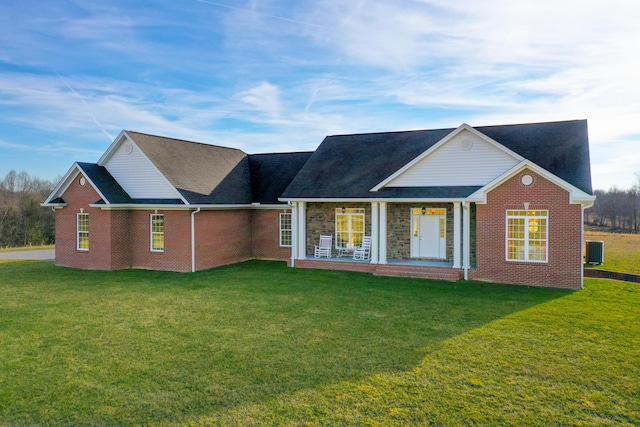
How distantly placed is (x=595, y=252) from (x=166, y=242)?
19.2 meters

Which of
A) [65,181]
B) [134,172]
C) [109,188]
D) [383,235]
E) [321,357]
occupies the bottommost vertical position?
[321,357]

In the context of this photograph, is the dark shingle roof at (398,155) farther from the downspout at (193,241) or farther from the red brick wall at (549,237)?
the downspout at (193,241)

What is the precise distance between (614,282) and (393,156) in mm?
9826

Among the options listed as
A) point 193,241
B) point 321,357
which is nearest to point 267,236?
point 193,241

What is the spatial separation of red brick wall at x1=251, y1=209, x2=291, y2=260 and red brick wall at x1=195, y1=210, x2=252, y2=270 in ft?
1.16

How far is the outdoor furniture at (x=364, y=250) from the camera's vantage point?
18.3 metres

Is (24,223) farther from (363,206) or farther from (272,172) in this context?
(363,206)

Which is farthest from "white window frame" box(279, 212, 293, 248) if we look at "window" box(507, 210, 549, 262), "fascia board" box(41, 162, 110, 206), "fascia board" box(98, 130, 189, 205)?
"window" box(507, 210, 549, 262)

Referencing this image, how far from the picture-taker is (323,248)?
63.2 ft

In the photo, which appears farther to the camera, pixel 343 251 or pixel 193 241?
pixel 343 251

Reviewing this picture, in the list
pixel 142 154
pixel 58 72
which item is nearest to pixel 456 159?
pixel 142 154

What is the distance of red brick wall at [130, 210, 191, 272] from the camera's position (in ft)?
57.8

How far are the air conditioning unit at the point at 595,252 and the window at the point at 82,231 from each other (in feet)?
74.8

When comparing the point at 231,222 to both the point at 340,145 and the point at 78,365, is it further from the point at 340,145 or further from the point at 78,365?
the point at 78,365
